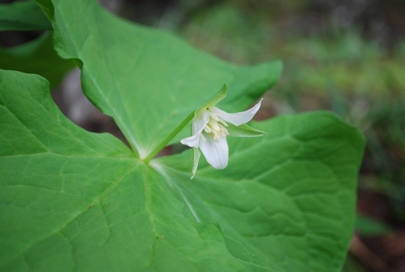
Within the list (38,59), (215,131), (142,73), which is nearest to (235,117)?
(215,131)

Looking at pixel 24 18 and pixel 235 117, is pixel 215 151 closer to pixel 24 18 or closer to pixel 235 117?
pixel 235 117

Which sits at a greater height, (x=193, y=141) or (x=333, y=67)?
(x=333, y=67)

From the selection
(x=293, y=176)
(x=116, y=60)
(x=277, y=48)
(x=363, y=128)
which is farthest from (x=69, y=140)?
(x=277, y=48)

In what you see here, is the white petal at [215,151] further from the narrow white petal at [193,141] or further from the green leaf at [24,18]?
the green leaf at [24,18]

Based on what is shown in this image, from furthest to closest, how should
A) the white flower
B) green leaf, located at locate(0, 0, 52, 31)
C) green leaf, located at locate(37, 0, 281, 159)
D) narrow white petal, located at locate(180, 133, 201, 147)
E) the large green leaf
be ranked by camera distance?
green leaf, located at locate(0, 0, 52, 31) < green leaf, located at locate(37, 0, 281, 159) < the white flower < narrow white petal, located at locate(180, 133, 201, 147) < the large green leaf

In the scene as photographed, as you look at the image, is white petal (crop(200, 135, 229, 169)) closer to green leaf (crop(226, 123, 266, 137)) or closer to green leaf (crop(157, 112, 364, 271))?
green leaf (crop(226, 123, 266, 137))

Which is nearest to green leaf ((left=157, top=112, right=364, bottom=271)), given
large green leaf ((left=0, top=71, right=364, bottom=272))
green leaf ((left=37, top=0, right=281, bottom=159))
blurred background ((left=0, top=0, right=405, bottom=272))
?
large green leaf ((left=0, top=71, right=364, bottom=272))
